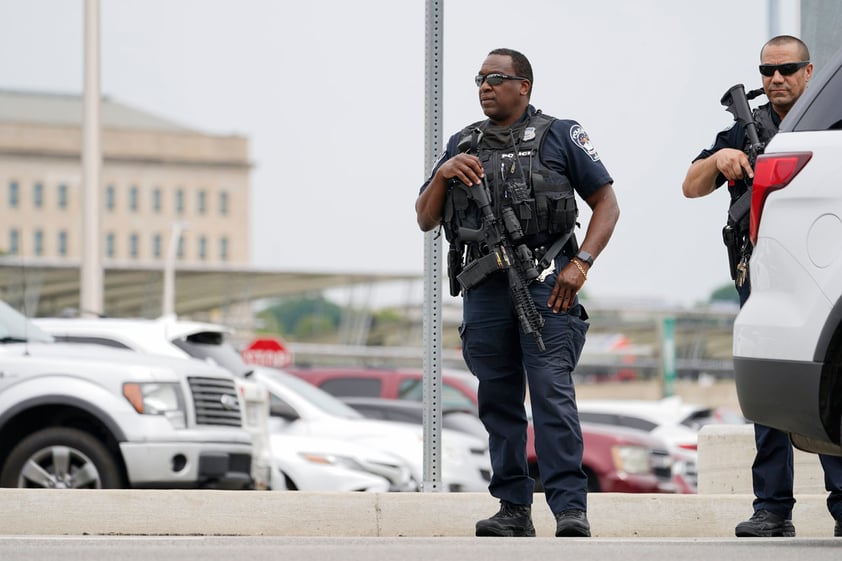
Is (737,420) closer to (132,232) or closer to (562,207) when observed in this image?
(562,207)

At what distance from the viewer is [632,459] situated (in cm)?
1520

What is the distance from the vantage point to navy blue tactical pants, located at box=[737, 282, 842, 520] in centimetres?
660

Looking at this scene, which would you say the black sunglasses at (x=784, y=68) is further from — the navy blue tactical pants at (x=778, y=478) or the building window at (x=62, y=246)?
the building window at (x=62, y=246)

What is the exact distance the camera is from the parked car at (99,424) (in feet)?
31.3

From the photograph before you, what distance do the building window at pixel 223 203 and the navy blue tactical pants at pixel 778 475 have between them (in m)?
119

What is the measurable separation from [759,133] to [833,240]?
1370mm

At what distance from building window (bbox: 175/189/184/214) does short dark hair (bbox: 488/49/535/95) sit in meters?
116

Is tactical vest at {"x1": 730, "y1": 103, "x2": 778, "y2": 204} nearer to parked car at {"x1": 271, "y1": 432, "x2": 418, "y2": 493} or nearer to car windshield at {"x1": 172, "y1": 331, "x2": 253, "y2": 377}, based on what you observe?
car windshield at {"x1": 172, "y1": 331, "x2": 253, "y2": 377}

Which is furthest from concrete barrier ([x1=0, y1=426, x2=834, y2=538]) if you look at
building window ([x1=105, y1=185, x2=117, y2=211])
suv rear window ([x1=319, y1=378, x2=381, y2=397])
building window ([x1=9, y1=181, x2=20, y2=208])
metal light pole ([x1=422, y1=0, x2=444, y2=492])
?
building window ([x1=105, y1=185, x2=117, y2=211])

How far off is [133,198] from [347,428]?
107085 mm

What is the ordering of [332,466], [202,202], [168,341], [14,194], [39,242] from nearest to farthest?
[168,341]
[332,466]
[14,194]
[39,242]
[202,202]

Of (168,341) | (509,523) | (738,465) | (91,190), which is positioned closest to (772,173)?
(509,523)

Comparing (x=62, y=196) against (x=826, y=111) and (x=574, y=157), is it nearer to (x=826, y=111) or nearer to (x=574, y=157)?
(x=574, y=157)

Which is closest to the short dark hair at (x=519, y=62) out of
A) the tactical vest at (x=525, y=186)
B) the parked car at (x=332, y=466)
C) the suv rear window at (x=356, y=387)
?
the tactical vest at (x=525, y=186)
